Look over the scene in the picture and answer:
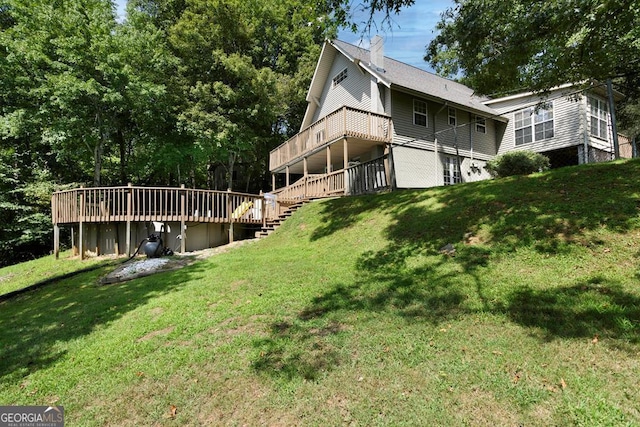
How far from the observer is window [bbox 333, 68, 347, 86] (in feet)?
57.0

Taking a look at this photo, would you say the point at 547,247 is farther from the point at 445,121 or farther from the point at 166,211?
the point at 445,121

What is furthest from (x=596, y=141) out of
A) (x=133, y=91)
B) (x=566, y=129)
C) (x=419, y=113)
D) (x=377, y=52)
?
(x=133, y=91)

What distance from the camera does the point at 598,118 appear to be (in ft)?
51.9

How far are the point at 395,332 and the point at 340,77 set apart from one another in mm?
16401

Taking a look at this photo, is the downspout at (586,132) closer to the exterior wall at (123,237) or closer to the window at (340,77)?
the window at (340,77)

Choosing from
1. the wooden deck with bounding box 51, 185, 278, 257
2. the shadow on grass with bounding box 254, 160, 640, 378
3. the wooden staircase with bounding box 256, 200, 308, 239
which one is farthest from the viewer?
the wooden staircase with bounding box 256, 200, 308, 239

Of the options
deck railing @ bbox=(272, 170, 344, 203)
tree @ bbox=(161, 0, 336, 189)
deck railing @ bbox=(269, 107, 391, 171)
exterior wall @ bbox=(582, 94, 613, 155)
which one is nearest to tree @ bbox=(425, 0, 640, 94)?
deck railing @ bbox=(269, 107, 391, 171)

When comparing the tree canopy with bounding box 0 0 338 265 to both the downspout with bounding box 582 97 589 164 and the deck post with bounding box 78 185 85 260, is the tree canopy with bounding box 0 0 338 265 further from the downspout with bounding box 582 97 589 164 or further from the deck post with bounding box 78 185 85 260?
the downspout with bounding box 582 97 589 164

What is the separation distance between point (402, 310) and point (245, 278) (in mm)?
3328

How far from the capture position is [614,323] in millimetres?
3131

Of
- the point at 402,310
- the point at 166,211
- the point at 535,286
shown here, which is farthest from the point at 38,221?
the point at 535,286

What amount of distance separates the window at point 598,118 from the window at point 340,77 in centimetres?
1143

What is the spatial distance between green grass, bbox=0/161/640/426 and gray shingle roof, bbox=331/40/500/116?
9.44 metres

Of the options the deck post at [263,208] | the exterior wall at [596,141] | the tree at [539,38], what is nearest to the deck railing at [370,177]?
the tree at [539,38]
